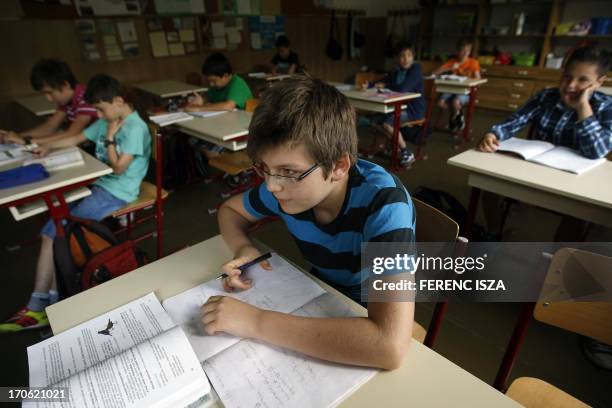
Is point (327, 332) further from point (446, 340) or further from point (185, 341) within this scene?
point (446, 340)

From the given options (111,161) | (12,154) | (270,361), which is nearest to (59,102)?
(12,154)

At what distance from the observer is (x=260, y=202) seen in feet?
3.45

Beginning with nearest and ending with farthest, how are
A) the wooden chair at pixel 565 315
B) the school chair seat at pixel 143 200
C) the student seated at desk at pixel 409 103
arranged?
1. the wooden chair at pixel 565 315
2. the school chair seat at pixel 143 200
3. the student seated at desk at pixel 409 103

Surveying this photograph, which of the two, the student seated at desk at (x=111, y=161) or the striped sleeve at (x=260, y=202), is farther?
the student seated at desk at (x=111, y=161)

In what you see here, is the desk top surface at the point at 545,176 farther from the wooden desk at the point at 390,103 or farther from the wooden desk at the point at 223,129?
the wooden desk at the point at 390,103

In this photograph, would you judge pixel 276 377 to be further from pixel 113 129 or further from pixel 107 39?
pixel 107 39

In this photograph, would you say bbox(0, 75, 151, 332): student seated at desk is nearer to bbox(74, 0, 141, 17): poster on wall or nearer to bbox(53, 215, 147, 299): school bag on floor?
bbox(53, 215, 147, 299): school bag on floor

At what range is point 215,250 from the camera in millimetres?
1040

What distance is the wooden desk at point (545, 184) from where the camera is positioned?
55.6 inches

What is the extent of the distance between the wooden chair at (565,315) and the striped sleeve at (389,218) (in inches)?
14.9

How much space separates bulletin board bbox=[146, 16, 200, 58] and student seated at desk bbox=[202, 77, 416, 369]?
189 inches

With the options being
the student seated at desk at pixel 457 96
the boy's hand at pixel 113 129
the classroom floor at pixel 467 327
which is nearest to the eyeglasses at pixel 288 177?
the classroom floor at pixel 467 327

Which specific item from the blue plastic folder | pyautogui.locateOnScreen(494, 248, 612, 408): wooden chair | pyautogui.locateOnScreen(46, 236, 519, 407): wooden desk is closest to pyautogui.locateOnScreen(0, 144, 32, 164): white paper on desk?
the blue plastic folder

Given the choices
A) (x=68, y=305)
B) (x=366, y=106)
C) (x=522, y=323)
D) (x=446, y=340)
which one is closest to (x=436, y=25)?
(x=366, y=106)
